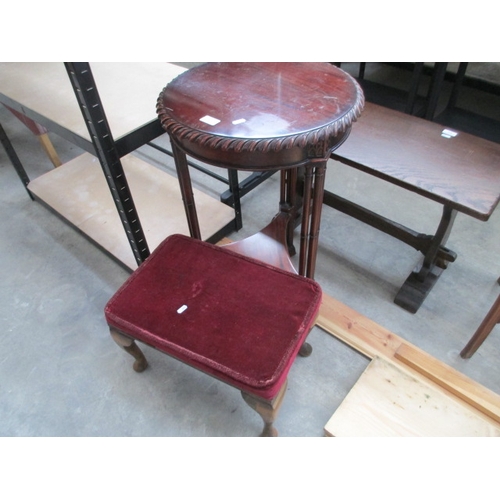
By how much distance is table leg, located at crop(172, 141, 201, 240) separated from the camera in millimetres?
1139

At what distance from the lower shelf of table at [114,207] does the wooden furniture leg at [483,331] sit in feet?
3.64

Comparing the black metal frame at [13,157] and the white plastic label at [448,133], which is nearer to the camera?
the white plastic label at [448,133]

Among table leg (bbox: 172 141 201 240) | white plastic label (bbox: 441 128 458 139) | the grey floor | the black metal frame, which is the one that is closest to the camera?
table leg (bbox: 172 141 201 240)

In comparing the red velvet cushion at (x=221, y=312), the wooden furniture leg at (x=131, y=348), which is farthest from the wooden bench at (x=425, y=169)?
the wooden furniture leg at (x=131, y=348)

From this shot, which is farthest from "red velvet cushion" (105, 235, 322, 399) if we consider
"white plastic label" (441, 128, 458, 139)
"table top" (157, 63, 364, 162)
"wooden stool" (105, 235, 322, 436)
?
"white plastic label" (441, 128, 458, 139)

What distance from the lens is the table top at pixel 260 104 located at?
0.87 metres

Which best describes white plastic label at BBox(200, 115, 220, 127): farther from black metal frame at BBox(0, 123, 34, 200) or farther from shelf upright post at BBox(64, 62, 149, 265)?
black metal frame at BBox(0, 123, 34, 200)

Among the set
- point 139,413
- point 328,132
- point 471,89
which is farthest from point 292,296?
point 471,89

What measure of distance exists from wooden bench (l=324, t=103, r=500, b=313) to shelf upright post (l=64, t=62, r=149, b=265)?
29.5 inches

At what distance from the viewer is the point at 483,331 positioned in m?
1.27

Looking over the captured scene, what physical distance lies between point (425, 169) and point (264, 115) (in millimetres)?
682

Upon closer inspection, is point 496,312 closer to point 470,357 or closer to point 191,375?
point 470,357

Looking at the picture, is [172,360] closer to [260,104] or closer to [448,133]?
[260,104]

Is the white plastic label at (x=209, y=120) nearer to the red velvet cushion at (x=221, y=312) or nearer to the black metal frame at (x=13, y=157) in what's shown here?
the red velvet cushion at (x=221, y=312)
